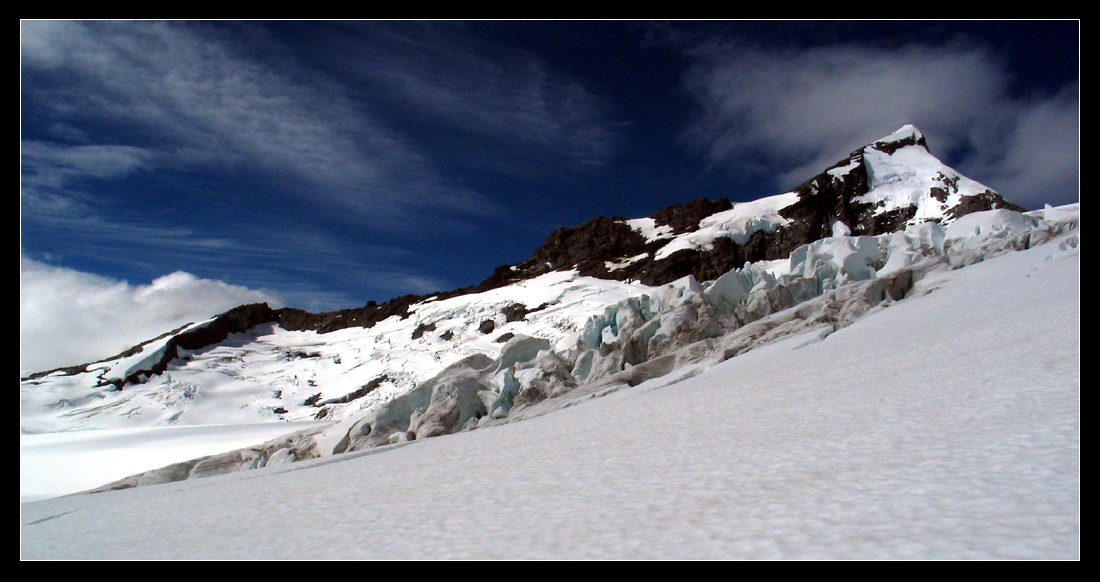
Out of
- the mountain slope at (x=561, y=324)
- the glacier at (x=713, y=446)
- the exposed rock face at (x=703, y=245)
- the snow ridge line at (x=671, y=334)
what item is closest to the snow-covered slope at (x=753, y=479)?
the glacier at (x=713, y=446)

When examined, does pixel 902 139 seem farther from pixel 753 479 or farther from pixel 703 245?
pixel 753 479

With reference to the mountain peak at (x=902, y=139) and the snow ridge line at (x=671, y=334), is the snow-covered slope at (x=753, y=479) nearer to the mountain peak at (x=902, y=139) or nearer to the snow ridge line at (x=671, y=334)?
the snow ridge line at (x=671, y=334)

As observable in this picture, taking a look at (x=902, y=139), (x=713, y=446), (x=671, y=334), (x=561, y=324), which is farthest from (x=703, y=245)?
(x=713, y=446)

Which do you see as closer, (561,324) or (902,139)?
(561,324)

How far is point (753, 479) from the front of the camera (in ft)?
13.8

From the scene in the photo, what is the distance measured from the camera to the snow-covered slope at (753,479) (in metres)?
3.10

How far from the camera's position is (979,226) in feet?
81.5

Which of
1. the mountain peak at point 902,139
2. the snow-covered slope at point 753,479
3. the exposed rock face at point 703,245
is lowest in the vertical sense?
the snow-covered slope at point 753,479

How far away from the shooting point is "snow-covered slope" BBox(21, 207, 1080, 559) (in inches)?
122

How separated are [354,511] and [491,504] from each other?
4.81 feet

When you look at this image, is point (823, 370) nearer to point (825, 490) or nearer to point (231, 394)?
point (825, 490)

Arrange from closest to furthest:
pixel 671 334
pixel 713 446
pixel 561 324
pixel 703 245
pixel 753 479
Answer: pixel 753 479 → pixel 713 446 → pixel 671 334 → pixel 561 324 → pixel 703 245

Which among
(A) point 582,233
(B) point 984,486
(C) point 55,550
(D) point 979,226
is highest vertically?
(A) point 582,233
